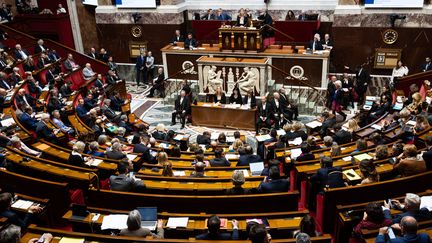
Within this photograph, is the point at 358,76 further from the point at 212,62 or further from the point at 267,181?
the point at 267,181

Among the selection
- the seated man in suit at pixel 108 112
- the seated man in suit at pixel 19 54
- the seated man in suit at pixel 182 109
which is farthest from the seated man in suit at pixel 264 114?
the seated man in suit at pixel 19 54

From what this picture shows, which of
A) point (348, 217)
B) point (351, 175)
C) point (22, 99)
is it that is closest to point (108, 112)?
point (22, 99)

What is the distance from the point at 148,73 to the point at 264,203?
40.6 ft

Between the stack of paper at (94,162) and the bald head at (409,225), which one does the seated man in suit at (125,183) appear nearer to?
the stack of paper at (94,162)

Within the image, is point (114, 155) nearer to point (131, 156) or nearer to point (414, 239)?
point (131, 156)

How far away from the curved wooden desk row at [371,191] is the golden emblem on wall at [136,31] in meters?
14.0

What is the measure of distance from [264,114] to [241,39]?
12.4 ft

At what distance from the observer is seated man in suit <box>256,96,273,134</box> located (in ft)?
40.5

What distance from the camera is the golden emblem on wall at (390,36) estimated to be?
15.1 meters

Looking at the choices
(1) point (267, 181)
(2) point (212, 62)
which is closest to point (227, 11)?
(2) point (212, 62)

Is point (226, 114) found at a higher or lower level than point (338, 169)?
lower

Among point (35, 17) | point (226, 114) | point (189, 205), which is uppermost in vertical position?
point (35, 17)

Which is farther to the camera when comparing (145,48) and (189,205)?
(145,48)

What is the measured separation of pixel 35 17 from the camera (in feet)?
65.0
